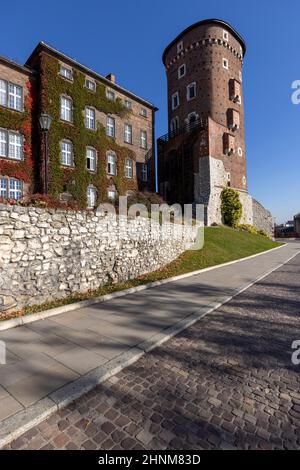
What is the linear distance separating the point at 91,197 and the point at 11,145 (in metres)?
7.14

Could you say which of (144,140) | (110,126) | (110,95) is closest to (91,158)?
(110,126)

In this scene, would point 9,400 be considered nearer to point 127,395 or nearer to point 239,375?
point 127,395

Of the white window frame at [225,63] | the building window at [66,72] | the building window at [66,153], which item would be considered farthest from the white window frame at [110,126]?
the white window frame at [225,63]

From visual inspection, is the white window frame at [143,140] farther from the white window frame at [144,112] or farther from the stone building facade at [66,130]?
the white window frame at [144,112]

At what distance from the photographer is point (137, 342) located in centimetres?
452

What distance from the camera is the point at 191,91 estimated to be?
1256 inches

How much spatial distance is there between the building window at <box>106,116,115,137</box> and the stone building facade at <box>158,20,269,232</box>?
10.2 metres

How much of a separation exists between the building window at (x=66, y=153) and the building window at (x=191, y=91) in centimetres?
1988

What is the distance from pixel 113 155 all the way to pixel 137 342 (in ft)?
72.0

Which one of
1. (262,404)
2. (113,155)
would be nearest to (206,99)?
(113,155)

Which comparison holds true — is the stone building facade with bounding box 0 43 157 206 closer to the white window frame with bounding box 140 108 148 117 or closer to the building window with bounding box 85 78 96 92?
the building window with bounding box 85 78 96 92

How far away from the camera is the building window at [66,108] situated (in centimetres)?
1979

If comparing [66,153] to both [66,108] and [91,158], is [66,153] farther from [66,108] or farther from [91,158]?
[66,108]
